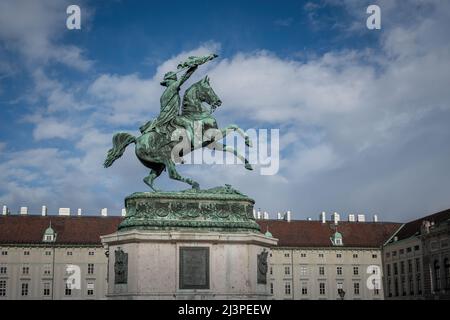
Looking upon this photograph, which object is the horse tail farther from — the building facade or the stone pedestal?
the building facade

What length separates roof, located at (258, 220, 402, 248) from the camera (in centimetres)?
9369

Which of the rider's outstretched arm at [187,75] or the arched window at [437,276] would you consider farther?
the arched window at [437,276]

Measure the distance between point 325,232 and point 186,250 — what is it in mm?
73141

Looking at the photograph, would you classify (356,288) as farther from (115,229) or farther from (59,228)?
(59,228)

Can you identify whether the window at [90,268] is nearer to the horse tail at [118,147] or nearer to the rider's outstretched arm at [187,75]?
the horse tail at [118,147]

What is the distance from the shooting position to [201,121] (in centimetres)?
2648

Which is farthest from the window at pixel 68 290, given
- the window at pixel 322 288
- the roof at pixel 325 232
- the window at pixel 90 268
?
the window at pixel 322 288

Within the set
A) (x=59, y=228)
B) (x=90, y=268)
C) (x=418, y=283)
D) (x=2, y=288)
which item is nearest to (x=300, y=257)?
(x=418, y=283)

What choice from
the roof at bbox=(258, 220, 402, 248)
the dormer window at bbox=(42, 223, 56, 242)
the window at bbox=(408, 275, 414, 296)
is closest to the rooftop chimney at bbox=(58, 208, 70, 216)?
the dormer window at bbox=(42, 223, 56, 242)

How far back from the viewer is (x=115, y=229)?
8881 cm

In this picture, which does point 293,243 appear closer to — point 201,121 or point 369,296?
point 369,296

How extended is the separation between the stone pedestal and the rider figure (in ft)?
9.28

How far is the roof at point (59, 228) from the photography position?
88.0m
